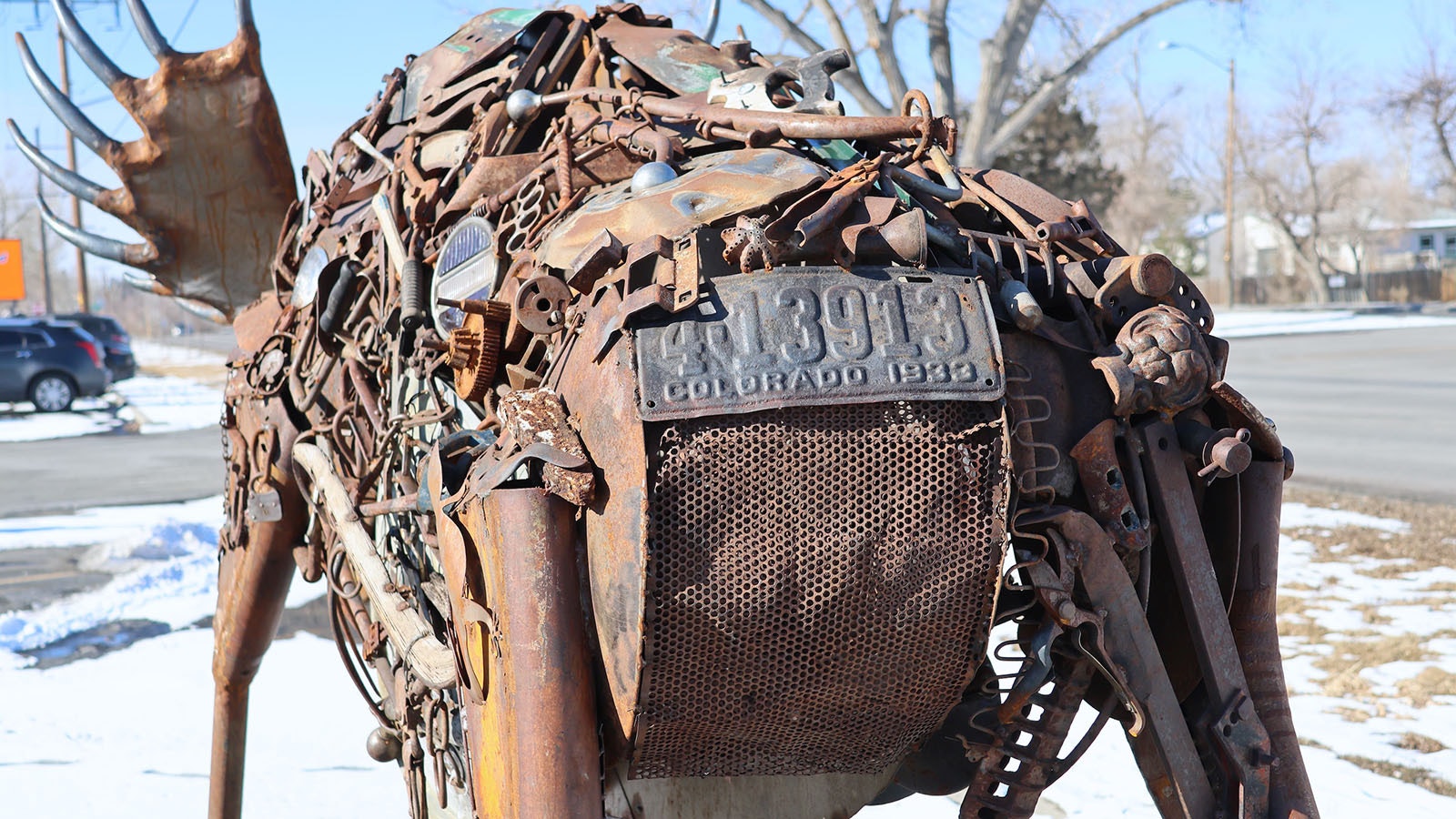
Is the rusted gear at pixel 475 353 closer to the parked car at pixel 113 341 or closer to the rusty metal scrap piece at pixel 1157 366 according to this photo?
the rusty metal scrap piece at pixel 1157 366

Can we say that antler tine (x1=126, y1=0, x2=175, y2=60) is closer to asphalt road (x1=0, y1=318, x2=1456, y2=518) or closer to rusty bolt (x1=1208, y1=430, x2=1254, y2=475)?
rusty bolt (x1=1208, y1=430, x2=1254, y2=475)

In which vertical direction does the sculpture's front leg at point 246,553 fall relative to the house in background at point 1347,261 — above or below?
below

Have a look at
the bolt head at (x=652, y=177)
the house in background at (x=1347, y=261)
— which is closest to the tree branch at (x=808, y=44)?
the bolt head at (x=652, y=177)

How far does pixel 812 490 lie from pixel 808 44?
491 inches

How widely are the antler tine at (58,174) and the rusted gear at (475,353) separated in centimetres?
253

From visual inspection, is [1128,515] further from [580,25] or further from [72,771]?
[72,771]

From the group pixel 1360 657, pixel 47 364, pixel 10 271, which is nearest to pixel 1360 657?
pixel 1360 657

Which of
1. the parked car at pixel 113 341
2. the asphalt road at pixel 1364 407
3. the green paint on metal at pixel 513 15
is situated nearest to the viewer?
the green paint on metal at pixel 513 15

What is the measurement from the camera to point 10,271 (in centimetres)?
2484

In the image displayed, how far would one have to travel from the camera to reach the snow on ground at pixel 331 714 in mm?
4212

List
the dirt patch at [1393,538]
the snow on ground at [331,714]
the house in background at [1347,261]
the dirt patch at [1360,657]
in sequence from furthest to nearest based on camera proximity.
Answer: the house in background at [1347,261], the dirt patch at [1393,538], the dirt patch at [1360,657], the snow on ground at [331,714]

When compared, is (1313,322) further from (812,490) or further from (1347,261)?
(812,490)

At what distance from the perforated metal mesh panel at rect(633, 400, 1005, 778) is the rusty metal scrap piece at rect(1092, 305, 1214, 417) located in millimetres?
257

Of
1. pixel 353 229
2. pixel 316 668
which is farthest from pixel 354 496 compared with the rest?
pixel 316 668
